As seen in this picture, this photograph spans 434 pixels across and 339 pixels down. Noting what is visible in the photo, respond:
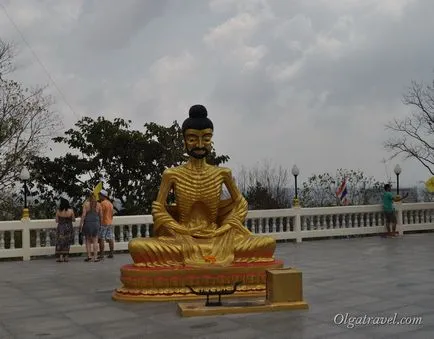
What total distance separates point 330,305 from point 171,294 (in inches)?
79.1

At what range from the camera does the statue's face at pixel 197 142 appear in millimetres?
8562

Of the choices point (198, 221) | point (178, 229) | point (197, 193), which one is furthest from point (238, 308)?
point (197, 193)

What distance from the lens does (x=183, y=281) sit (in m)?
7.73

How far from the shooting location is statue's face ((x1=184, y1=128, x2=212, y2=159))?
28.1ft

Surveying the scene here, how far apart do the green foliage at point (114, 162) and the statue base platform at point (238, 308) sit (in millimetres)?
13064

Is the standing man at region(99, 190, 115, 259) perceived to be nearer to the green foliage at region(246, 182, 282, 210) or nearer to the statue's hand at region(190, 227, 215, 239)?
the statue's hand at region(190, 227, 215, 239)

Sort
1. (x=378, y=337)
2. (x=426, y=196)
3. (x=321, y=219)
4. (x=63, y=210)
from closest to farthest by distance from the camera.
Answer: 1. (x=378, y=337)
2. (x=63, y=210)
3. (x=321, y=219)
4. (x=426, y=196)

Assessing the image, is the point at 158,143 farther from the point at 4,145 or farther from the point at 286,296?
the point at 286,296

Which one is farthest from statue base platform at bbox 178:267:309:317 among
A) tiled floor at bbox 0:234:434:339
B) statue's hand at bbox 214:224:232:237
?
statue's hand at bbox 214:224:232:237

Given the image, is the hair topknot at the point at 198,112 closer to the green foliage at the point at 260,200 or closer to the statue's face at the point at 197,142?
the statue's face at the point at 197,142

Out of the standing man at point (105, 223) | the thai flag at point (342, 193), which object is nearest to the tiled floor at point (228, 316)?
the standing man at point (105, 223)

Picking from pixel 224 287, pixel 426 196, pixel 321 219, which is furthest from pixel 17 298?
pixel 426 196

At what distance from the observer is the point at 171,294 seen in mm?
7660

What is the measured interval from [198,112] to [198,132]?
293 mm
